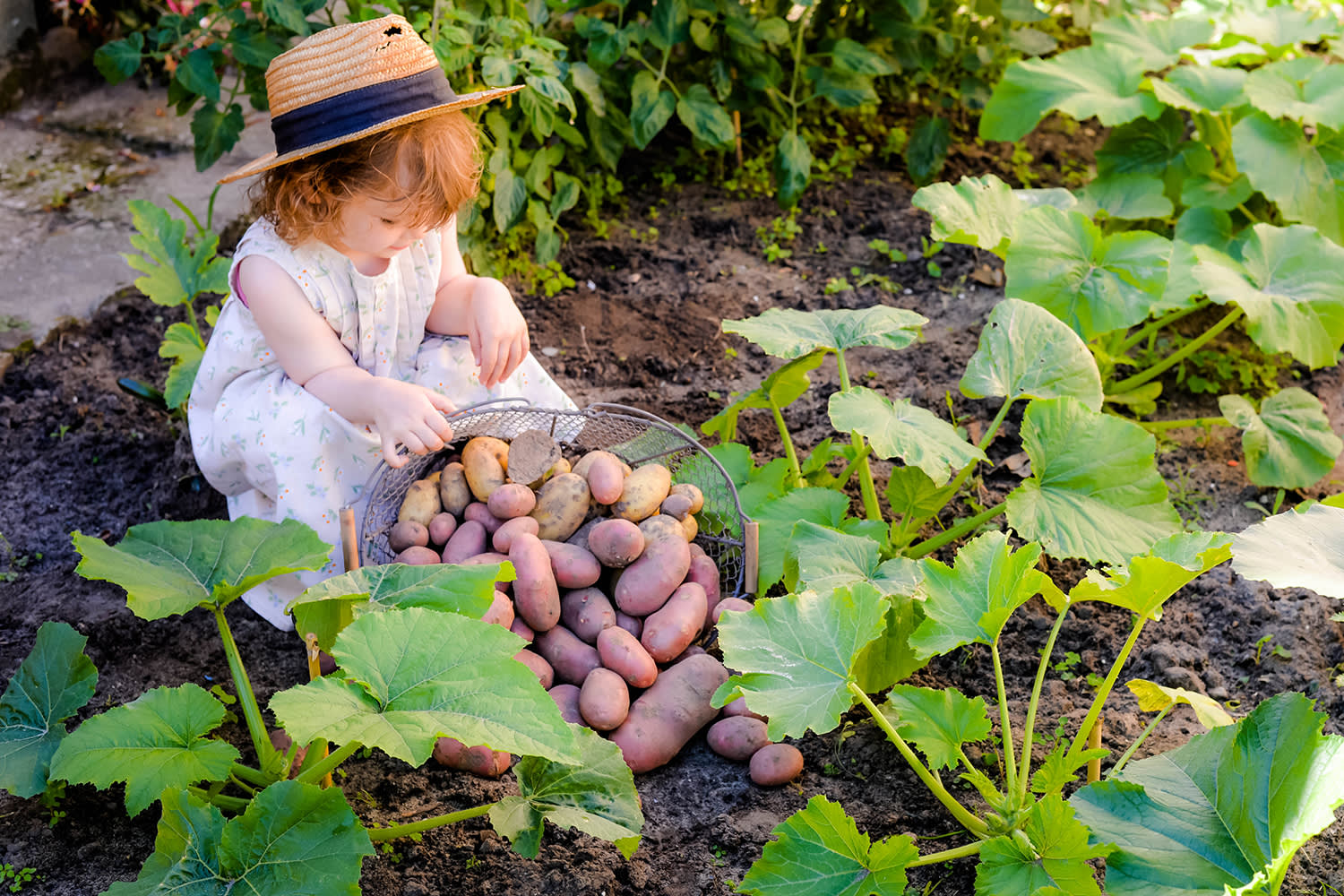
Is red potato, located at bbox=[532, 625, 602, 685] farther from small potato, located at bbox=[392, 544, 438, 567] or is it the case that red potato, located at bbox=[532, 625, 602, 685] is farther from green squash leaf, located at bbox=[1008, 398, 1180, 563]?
green squash leaf, located at bbox=[1008, 398, 1180, 563]

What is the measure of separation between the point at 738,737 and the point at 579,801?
1.28ft

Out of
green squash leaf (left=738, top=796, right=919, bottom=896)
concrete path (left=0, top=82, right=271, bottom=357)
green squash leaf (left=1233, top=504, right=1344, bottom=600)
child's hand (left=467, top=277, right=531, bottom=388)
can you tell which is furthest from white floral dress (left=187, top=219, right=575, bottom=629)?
green squash leaf (left=1233, top=504, right=1344, bottom=600)

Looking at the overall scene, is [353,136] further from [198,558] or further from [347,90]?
[198,558]

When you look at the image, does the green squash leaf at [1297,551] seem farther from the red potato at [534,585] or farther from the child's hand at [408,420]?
the child's hand at [408,420]

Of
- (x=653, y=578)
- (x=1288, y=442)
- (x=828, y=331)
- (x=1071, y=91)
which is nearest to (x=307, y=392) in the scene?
(x=653, y=578)

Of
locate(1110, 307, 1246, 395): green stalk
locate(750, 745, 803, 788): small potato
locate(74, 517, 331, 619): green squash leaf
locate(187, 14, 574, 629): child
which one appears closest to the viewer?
locate(74, 517, 331, 619): green squash leaf

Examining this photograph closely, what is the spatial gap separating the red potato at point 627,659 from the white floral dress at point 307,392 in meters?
0.64

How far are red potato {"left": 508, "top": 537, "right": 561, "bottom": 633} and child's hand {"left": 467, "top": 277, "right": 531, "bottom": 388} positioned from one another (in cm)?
41

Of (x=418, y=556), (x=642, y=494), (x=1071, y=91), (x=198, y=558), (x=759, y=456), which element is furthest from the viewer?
(x=1071, y=91)

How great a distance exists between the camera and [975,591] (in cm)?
174

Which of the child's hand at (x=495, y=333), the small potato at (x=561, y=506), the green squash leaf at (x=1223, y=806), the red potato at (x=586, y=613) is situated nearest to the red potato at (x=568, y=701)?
the red potato at (x=586, y=613)

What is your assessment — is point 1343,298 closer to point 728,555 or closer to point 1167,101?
point 1167,101

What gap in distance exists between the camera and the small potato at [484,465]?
225 centimetres

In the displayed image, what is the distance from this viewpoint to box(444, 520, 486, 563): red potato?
2158 mm
